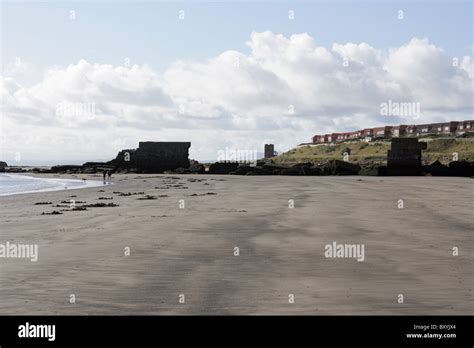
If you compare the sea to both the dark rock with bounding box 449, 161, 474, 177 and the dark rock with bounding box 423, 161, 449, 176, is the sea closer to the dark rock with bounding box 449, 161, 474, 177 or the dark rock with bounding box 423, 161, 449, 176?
the dark rock with bounding box 423, 161, 449, 176

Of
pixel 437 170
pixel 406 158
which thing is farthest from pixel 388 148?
pixel 437 170

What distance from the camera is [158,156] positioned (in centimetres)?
8369

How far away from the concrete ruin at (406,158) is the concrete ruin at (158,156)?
33.4 m

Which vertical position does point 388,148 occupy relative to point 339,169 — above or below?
above

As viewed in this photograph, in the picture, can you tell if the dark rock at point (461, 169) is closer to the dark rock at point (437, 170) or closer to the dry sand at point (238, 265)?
the dark rock at point (437, 170)

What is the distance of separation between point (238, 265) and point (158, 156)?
2934 inches

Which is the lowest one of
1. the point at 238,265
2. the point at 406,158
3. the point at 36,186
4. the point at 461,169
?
the point at 238,265

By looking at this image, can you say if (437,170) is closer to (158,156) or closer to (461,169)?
(461,169)

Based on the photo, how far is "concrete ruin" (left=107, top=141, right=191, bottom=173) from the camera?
8300 centimetres

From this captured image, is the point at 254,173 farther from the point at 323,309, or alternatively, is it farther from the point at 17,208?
the point at 323,309

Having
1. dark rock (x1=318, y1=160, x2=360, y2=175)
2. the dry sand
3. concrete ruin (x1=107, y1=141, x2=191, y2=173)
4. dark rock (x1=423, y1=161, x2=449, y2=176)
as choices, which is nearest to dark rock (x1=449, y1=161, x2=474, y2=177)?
dark rock (x1=423, y1=161, x2=449, y2=176)

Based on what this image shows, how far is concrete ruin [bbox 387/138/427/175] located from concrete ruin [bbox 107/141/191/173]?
3342 centimetres
